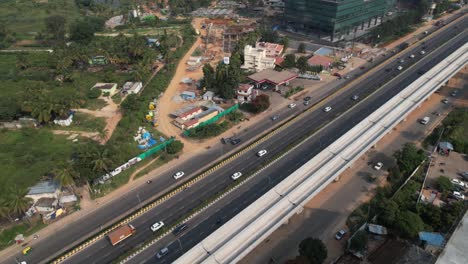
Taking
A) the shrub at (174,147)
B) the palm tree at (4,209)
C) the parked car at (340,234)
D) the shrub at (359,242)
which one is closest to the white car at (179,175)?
the shrub at (174,147)

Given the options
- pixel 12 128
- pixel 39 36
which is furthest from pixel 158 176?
pixel 39 36

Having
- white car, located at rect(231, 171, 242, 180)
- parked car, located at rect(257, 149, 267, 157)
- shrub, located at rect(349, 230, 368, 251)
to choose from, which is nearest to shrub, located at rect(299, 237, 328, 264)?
shrub, located at rect(349, 230, 368, 251)

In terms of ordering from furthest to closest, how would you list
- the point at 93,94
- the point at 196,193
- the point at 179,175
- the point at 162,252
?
the point at 93,94 → the point at 179,175 → the point at 196,193 → the point at 162,252

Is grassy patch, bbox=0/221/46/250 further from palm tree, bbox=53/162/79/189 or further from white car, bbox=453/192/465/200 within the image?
white car, bbox=453/192/465/200

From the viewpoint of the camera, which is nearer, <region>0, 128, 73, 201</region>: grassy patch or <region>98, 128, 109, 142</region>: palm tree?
<region>0, 128, 73, 201</region>: grassy patch

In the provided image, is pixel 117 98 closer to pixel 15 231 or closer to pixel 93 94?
pixel 93 94

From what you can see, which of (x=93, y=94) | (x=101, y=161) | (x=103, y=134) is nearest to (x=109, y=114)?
(x=93, y=94)

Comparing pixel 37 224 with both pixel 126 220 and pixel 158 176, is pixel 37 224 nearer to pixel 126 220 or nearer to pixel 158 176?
pixel 126 220
